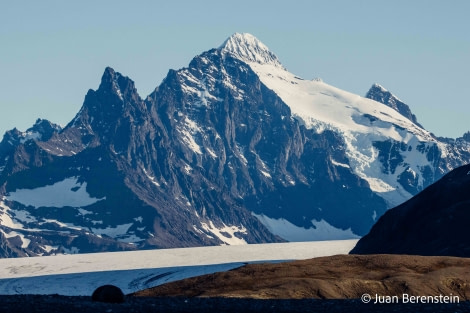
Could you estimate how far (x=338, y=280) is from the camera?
121438mm

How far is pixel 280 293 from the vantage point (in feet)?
366

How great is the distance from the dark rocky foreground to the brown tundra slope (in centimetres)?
2960

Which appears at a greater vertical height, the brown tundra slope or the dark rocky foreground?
the brown tundra slope

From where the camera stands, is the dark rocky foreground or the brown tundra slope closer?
the dark rocky foreground

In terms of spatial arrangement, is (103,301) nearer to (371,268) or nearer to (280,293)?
(280,293)

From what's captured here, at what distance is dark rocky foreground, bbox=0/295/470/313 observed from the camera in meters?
68.4

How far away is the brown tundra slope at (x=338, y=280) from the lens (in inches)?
4535

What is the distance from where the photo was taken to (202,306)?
2859 inches

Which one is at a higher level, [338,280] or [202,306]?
[338,280]

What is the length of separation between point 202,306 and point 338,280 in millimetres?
50849

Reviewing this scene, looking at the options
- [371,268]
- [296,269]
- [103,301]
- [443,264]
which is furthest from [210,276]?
[103,301]

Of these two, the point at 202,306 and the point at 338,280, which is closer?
the point at 202,306

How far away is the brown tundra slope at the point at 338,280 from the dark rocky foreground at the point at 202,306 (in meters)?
29.6

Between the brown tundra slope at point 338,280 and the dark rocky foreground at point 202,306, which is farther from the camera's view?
the brown tundra slope at point 338,280
